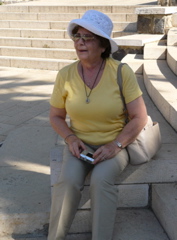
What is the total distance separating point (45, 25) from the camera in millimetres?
9633

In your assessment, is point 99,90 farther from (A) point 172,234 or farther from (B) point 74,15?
(B) point 74,15

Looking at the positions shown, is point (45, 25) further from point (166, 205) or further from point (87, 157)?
point (166, 205)

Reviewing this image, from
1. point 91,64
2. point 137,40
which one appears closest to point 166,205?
point 91,64

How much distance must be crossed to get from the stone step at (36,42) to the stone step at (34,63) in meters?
0.55

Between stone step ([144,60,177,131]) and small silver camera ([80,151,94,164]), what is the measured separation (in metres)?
1.37

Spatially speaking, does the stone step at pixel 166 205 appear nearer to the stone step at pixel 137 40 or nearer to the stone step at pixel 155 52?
the stone step at pixel 155 52

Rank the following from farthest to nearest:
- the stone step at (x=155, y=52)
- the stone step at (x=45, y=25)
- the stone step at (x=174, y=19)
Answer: the stone step at (x=45, y=25) → the stone step at (x=174, y=19) → the stone step at (x=155, y=52)

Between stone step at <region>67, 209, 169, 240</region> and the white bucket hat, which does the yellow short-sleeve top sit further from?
stone step at <region>67, 209, 169, 240</region>

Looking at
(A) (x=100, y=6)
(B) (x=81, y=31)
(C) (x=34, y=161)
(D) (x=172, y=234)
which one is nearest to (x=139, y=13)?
(A) (x=100, y=6)

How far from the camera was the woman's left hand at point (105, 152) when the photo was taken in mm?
2561

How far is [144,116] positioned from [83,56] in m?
0.54

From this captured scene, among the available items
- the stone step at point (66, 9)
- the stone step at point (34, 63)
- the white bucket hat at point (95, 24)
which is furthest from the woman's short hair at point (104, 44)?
the stone step at point (66, 9)

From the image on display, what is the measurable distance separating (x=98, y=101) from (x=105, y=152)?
0.32 m

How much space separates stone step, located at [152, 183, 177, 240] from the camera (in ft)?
8.35
